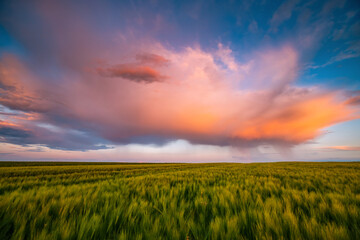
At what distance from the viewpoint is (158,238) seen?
1.16 metres

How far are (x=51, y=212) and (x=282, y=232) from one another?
8.54ft

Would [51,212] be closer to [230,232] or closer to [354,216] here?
[230,232]

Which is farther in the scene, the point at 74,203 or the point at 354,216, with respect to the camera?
the point at 74,203

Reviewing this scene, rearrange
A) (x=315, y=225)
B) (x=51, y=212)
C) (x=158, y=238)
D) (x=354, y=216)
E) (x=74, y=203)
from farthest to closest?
(x=74, y=203), (x=51, y=212), (x=354, y=216), (x=315, y=225), (x=158, y=238)

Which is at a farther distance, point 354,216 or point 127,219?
point 127,219

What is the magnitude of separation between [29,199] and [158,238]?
8.05 feet

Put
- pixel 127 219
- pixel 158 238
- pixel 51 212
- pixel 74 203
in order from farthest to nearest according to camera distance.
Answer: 1. pixel 74 203
2. pixel 51 212
3. pixel 127 219
4. pixel 158 238

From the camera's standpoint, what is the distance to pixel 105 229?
4.48 ft

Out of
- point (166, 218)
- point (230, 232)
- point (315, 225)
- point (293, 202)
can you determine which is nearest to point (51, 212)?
point (166, 218)

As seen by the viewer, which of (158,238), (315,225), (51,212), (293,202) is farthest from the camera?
(293,202)

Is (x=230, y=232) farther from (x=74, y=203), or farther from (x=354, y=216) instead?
(x=74, y=203)

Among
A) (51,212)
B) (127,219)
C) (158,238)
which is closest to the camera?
(158,238)

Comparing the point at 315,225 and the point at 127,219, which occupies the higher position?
the point at 315,225

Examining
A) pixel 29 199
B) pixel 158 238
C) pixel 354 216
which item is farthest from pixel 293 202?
pixel 29 199
